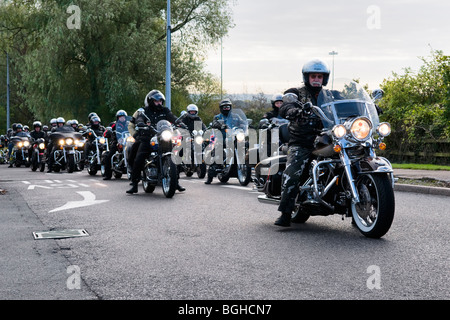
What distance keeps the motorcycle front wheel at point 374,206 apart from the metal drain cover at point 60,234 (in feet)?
9.71

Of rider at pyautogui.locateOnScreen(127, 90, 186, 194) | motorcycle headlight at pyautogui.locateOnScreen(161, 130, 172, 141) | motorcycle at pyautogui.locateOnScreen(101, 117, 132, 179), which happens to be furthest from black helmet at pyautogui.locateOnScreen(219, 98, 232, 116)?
motorcycle headlight at pyautogui.locateOnScreen(161, 130, 172, 141)

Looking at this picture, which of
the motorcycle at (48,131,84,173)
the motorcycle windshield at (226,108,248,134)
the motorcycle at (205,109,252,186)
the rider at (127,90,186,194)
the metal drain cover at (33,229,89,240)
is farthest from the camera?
the motorcycle at (48,131,84,173)

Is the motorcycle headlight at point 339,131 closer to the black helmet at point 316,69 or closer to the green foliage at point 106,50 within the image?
the black helmet at point 316,69

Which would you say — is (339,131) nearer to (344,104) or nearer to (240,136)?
(344,104)

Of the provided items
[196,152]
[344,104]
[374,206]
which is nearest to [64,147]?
[196,152]

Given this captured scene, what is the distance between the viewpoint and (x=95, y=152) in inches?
738

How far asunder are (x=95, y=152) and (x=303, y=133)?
41.7ft

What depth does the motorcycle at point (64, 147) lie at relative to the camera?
2069 cm

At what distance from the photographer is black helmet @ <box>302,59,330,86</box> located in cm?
690

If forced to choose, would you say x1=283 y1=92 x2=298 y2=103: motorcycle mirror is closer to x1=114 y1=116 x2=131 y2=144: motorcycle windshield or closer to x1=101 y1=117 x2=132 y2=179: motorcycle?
x1=101 y1=117 x2=132 y2=179: motorcycle

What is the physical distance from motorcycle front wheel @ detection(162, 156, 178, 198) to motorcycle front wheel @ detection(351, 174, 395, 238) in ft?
16.2
